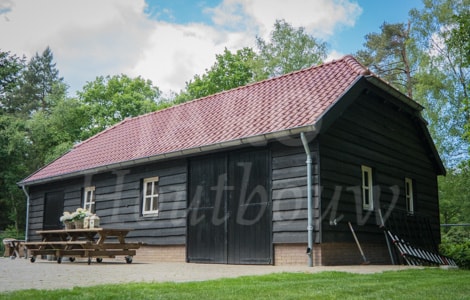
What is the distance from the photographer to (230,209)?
1239 cm

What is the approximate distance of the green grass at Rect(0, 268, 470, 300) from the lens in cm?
517

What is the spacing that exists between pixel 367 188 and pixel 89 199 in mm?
9388

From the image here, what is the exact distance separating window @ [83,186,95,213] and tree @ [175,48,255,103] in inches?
749

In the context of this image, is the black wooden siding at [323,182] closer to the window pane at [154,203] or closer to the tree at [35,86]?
the window pane at [154,203]

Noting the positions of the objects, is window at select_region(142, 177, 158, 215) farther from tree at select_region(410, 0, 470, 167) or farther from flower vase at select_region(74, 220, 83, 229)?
tree at select_region(410, 0, 470, 167)

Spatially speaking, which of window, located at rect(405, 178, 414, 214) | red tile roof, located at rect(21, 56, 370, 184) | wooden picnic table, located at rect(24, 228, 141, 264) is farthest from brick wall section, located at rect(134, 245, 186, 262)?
window, located at rect(405, 178, 414, 214)

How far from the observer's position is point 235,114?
14250mm

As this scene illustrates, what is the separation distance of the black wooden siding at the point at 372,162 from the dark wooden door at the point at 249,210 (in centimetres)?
145

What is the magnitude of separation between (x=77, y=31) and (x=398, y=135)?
2666 centimetres

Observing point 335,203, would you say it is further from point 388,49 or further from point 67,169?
point 388,49

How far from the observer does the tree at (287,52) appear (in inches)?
1259

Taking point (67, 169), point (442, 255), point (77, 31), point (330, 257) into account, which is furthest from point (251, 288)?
point (77, 31)

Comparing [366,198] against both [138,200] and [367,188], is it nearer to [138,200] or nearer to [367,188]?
[367,188]

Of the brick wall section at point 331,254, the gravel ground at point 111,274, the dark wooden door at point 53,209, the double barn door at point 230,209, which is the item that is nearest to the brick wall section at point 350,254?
the brick wall section at point 331,254
